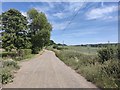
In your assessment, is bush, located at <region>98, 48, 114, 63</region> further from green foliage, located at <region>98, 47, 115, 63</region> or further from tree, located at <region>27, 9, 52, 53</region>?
tree, located at <region>27, 9, 52, 53</region>

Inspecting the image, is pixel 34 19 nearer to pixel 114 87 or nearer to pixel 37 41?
pixel 37 41

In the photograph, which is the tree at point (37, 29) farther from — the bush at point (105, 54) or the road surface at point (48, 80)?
the road surface at point (48, 80)

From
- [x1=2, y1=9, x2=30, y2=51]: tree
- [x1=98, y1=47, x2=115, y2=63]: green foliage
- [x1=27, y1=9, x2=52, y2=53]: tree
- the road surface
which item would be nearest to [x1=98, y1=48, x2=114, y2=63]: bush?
[x1=98, y1=47, x2=115, y2=63]: green foliage

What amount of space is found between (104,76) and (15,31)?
3638 centimetres

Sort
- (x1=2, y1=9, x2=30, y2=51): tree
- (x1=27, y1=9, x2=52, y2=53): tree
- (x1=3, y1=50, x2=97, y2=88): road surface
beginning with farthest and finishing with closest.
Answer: (x1=27, y1=9, x2=52, y2=53): tree < (x1=2, y1=9, x2=30, y2=51): tree < (x1=3, y1=50, x2=97, y2=88): road surface

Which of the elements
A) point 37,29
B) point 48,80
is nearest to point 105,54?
point 48,80

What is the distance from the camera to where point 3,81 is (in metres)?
13.3

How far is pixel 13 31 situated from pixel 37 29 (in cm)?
2351

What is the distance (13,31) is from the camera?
46469mm

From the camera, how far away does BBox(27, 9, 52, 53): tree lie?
66.8 m

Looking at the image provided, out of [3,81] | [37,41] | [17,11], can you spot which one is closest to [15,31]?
[17,11]

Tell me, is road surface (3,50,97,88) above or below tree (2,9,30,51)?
below

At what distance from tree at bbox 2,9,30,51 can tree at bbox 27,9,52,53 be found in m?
17.9

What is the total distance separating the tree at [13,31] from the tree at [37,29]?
17877 millimetres
